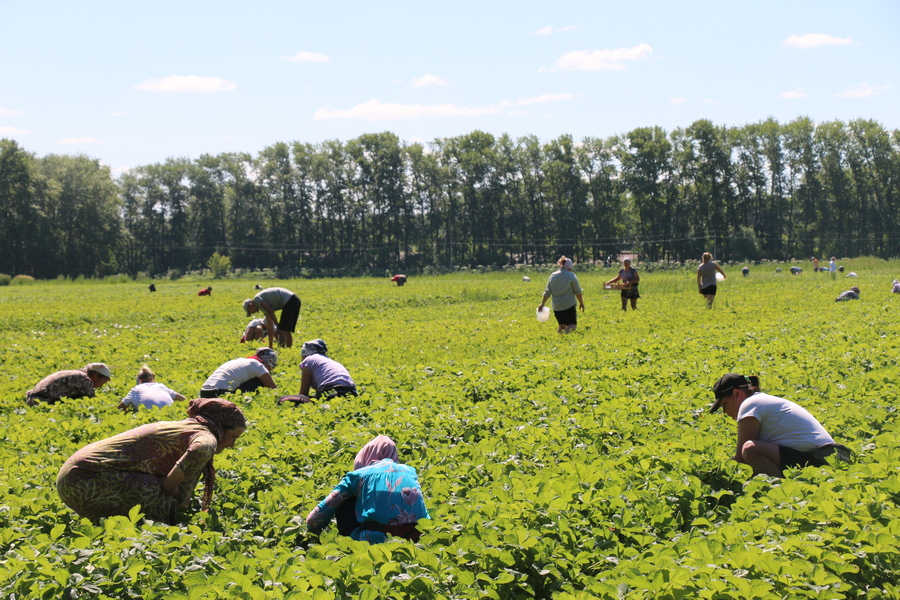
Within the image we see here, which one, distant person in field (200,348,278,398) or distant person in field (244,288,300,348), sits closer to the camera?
distant person in field (200,348,278,398)

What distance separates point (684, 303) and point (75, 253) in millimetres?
78615

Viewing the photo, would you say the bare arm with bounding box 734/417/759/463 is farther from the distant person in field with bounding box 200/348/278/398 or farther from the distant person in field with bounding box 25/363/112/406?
the distant person in field with bounding box 25/363/112/406

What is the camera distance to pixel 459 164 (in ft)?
303

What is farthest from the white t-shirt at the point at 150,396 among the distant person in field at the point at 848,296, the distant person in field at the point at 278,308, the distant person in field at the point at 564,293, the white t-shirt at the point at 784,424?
the distant person in field at the point at 848,296

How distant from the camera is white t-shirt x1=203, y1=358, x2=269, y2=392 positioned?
363 inches

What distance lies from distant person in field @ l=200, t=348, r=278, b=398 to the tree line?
248 ft

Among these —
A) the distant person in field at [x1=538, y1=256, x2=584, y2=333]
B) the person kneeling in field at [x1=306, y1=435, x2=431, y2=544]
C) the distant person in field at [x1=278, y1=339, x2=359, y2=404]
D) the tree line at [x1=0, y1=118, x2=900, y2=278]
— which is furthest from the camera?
the tree line at [x1=0, y1=118, x2=900, y2=278]

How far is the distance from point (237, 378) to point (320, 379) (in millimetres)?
1254

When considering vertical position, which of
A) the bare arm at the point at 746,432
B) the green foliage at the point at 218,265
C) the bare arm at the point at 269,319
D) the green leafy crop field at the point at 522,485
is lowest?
the green leafy crop field at the point at 522,485

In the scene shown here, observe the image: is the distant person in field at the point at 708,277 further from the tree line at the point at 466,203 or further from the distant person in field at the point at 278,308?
the tree line at the point at 466,203

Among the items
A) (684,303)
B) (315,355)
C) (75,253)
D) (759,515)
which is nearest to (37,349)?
(315,355)

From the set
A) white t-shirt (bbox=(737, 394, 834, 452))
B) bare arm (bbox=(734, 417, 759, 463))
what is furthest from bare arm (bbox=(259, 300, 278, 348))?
white t-shirt (bbox=(737, 394, 834, 452))

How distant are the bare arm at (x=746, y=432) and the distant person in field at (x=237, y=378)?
21.1 ft

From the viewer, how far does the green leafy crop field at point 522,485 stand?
3340 millimetres
